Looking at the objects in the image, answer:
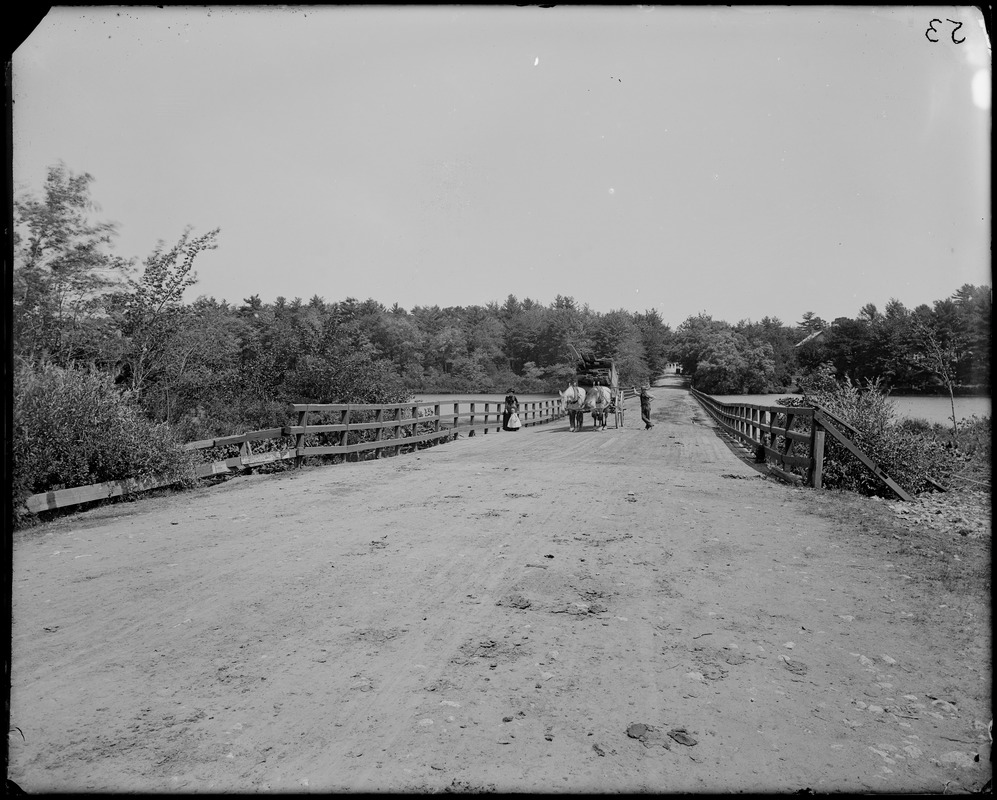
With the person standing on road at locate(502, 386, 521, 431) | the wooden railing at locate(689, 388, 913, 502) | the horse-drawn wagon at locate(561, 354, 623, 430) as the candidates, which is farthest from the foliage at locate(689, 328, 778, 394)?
the wooden railing at locate(689, 388, 913, 502)

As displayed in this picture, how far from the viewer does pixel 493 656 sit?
3523 millimetres

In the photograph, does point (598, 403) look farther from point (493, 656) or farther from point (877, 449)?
point (493, 656)

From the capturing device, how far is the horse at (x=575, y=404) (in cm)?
2552

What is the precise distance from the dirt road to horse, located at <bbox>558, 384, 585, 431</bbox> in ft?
60.4

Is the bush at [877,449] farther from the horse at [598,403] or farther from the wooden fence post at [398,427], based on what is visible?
the horse at [598,403]

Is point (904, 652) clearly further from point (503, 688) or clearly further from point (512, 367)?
point (512, 367)

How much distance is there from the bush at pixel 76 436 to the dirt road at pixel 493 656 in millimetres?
742

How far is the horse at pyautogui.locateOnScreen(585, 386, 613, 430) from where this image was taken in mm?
26062

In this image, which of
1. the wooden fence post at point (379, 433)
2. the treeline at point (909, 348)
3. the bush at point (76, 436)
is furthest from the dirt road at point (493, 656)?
the wooden fence post at point (379, 433)

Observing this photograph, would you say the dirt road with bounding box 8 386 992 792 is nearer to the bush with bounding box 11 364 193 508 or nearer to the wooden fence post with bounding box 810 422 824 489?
the bush with bounding box 11 364 193 508

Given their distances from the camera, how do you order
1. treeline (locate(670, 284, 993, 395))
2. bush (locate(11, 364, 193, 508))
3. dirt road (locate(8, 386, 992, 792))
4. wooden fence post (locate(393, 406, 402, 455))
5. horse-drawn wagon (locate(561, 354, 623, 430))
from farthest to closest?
horse-drawn wagon (locate(561, 354, 623, 430))
wooden fence post (locate(393, 406, 402, 455))
bush (locate(11, 364, 193, 508))
treeline (locate(670, 284, 993, 395))
dirt road (locate(8, 386, 992, 792))

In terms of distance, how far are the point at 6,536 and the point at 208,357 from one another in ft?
43.3

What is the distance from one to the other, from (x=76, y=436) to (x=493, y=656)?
6.65 metres

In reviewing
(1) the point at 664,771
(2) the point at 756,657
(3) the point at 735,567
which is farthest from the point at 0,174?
(3) the point at 735,567
